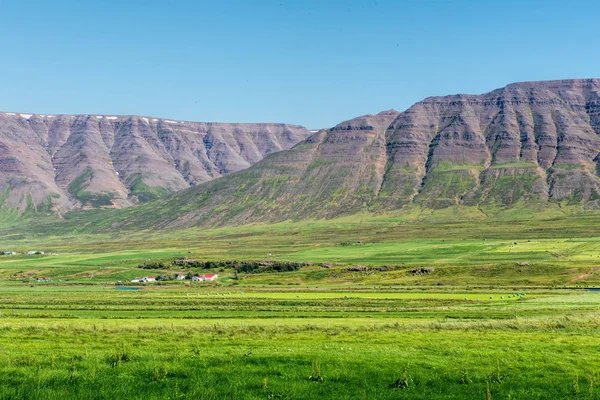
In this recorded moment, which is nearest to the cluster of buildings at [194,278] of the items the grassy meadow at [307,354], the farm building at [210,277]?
the farm building at [210,277]

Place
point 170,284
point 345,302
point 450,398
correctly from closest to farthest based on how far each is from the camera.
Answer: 1. point 450,398
2. point 345,302
3. point 170,284

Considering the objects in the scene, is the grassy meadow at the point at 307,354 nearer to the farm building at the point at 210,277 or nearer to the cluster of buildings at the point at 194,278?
the cluster of buildings at the point at 194,278

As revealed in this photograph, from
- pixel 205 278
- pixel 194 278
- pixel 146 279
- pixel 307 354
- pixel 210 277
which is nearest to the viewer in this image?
pixel 307 354

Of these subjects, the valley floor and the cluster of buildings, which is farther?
the cluster of buildings

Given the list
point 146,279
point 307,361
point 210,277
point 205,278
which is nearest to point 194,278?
point 205,278

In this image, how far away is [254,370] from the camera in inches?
1078

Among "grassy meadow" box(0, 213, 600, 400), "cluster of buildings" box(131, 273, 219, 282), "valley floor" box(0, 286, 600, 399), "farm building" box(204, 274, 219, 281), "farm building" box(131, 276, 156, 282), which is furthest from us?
"farm building" box(131, 276, 156, 282)

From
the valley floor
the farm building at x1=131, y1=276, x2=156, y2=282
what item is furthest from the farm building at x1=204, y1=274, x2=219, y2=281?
the valley floor

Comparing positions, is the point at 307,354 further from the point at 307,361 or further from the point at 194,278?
the point at 194,278

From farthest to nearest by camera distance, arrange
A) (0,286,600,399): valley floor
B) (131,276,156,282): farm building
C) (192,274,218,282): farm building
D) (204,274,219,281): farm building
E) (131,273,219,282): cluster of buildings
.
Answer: (131,276,156,282): farm building, (204,274,219,281): farm building, (131,273,219,282): cluster of buildings, (192,274,218,282): farm building, (0,286,600,399): valley floor

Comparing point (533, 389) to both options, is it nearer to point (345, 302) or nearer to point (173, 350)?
point (173, 350)

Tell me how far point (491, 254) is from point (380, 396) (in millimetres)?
162897

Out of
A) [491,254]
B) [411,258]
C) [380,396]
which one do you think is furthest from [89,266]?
[380,396]

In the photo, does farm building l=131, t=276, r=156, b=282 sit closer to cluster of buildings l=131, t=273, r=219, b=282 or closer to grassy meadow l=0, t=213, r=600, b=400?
cluster of buildings l=131, t=273, r=219, b=282
